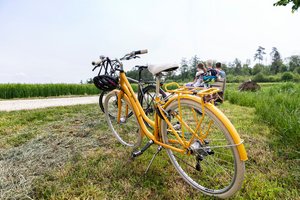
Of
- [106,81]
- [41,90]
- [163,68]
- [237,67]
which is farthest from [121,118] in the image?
[237,67]

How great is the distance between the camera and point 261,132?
9.49ft

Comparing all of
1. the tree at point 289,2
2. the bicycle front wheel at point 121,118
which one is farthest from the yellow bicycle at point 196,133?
the tree at point 289,2

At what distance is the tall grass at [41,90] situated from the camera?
9.46 meters

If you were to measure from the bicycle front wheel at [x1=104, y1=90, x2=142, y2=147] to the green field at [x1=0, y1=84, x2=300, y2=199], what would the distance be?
167 millimetres

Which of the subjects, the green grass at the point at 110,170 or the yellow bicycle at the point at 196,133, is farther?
the green grass at the point at 110,170

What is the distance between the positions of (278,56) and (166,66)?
76750mm

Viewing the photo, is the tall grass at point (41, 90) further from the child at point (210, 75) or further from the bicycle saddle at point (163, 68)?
the bicycle saddle at point (163, 68)

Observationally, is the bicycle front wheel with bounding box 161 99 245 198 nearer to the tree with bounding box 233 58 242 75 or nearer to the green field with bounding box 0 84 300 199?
the green field with bounding box 0 84 300 199

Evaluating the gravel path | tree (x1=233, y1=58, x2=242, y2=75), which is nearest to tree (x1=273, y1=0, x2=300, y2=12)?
the gravel path

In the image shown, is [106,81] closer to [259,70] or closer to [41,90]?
[41,90]

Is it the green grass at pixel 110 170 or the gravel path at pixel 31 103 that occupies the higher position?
the gravel path at pixel 31 103

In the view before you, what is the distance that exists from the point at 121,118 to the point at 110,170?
764mm

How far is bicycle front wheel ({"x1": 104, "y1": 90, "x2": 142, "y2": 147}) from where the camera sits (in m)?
2.48

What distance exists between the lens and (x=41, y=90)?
10.6m
